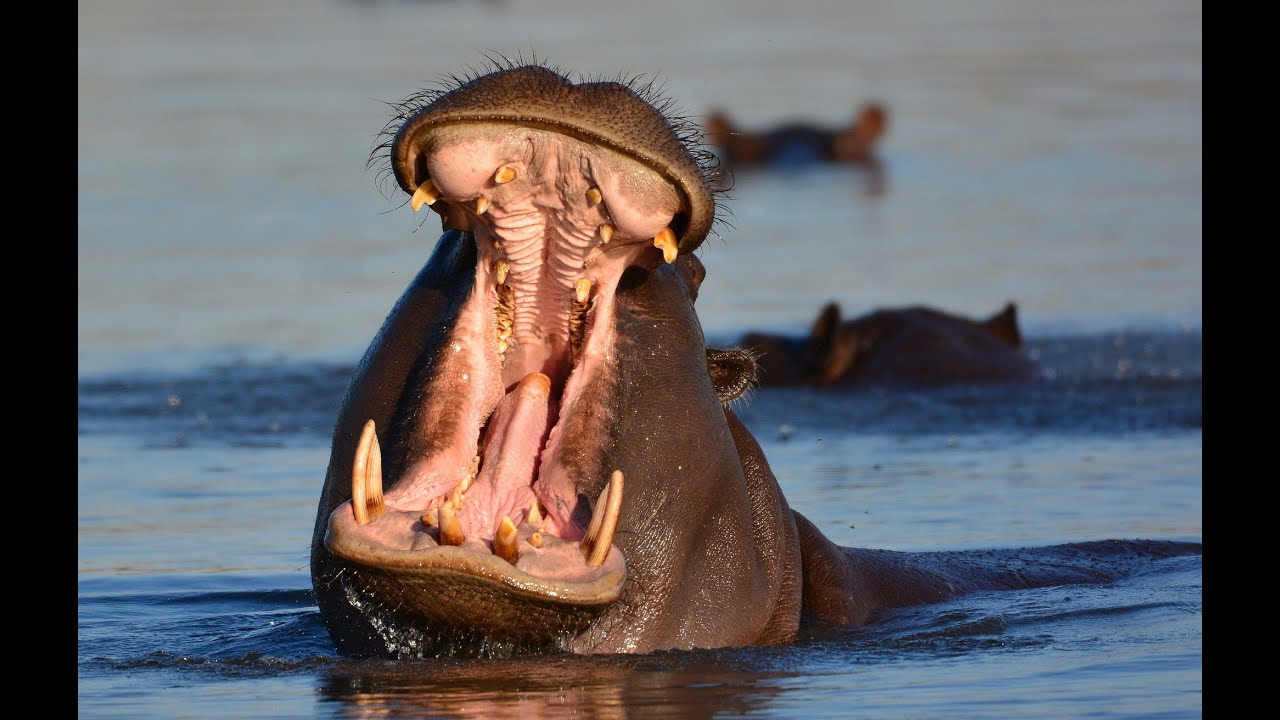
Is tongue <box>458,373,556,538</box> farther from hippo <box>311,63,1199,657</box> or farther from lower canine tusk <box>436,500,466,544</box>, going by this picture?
lower canine tusk <box>436,500,466,544</box>

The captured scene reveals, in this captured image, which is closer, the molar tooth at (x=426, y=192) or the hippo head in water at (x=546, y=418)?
the hippo head in water at (x=546, y=418)

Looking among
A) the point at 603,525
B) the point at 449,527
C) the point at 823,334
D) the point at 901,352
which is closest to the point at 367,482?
the point at 449,527

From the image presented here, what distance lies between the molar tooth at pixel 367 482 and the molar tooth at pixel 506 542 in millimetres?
286

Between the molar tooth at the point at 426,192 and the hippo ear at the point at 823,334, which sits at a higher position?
the molar tooth at the point at 426,192

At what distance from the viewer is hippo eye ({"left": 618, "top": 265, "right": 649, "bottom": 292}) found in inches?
222

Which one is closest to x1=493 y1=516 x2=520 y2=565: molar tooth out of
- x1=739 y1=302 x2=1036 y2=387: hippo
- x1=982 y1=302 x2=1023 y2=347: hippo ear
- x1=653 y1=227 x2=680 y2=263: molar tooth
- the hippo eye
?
x1=653 y1=227 x2=680 y2=263: molar tooth

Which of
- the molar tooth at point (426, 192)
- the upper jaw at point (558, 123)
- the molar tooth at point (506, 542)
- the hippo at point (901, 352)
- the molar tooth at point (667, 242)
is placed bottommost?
the hippo at point (901, 352)

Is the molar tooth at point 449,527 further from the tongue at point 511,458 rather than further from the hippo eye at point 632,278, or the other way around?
the hippo eye at point 632,278

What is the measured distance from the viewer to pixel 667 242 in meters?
5.27

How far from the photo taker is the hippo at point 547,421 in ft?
16.5

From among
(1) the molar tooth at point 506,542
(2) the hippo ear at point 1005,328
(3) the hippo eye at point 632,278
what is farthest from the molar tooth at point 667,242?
(2) the hippo ear at point 1005,328

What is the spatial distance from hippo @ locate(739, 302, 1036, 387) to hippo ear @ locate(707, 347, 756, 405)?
250 inches

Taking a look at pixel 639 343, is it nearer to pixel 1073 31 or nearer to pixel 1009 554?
pixel 1009 554

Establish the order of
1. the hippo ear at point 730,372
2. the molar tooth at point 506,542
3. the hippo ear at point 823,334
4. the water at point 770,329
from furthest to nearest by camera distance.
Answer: the hippo ear at point 823,334, the hippo ear at point 730,372, the water at point 770,329, the molar tooth at point 506,542
